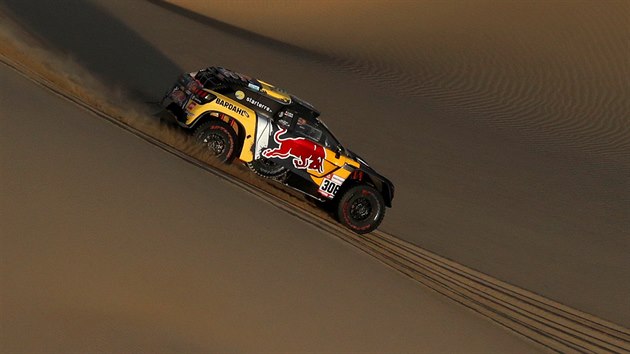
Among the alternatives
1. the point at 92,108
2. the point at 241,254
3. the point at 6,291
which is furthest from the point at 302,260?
the point at 92,108

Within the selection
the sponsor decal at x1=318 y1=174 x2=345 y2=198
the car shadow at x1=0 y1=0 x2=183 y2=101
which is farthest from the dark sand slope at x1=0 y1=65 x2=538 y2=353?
the car shadow at x1=0 y1=0 x2=183 y2=101

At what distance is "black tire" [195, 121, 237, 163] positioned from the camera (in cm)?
1212

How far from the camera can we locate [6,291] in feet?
21.1

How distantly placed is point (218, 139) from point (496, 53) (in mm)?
16496

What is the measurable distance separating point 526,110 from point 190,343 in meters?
18.1

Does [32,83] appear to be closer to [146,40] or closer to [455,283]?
[455,283]

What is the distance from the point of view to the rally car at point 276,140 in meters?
12.2

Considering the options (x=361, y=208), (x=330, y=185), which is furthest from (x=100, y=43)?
(x=361, y=208)

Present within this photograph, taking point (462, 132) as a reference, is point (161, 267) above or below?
below

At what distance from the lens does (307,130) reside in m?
12.6

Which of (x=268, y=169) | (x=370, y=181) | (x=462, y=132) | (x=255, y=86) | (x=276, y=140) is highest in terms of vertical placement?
(x=462, y=132)

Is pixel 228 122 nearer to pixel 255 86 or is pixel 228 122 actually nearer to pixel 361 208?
pixel 255 86

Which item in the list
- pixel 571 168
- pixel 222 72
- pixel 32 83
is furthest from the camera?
pixel 571 168

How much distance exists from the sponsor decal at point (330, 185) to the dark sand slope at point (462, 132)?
216 cm
